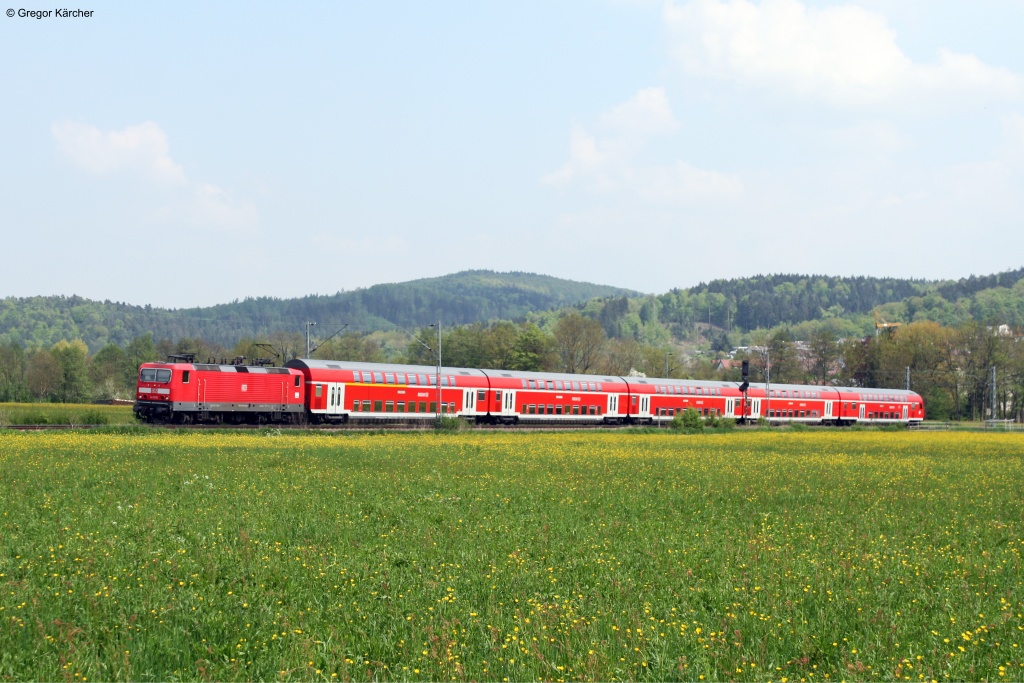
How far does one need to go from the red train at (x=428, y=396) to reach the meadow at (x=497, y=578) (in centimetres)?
2750

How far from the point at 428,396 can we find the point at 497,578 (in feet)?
176

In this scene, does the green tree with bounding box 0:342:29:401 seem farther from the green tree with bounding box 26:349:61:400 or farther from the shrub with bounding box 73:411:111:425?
the shrub with bounding box 73:411:111:425

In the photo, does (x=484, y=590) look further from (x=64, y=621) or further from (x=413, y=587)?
(x=64, y=621)

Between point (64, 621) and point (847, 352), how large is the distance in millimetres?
159701

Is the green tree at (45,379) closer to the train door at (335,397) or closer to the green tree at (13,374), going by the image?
the green tree at (13,374)

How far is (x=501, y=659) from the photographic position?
36.9 feet

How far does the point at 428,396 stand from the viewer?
6825 cm

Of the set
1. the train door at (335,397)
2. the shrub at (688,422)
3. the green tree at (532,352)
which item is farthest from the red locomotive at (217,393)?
the green tree at (532,352)

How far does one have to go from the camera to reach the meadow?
1128 cm

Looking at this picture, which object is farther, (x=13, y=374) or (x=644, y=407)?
(x=13, y=374)

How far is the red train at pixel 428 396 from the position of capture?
2223 inches

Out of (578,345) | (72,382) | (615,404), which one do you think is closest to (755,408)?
(615,404)

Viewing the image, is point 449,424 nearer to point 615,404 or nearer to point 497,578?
point 615,404

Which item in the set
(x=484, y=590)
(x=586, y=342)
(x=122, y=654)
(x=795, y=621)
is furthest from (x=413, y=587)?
(x=586, y=342)
